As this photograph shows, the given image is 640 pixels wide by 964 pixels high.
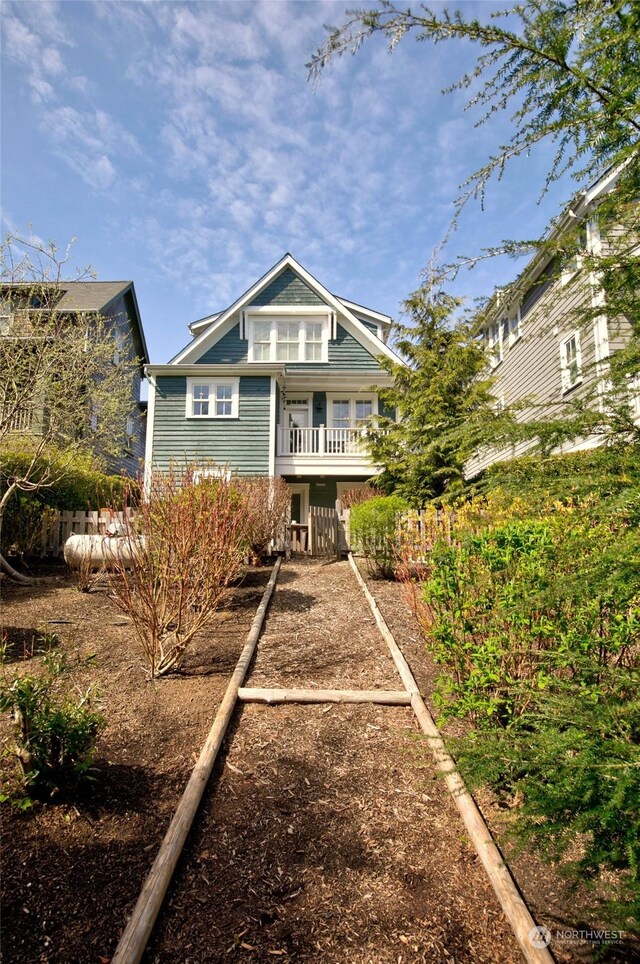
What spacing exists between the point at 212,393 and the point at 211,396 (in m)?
0.12

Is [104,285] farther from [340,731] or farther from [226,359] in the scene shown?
[340,731]

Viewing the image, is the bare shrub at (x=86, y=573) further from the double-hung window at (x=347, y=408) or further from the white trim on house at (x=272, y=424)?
the double-hung window at (x=347, y=408)

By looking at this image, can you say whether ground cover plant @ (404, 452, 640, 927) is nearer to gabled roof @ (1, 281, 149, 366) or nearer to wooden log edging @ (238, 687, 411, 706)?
wooden log edging @ (238, 687, 411, 706)

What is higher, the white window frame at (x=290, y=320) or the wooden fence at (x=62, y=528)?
the white window frame at (x=290, y=320)

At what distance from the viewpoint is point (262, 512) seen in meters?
10.6

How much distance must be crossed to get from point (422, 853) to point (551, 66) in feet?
11.6

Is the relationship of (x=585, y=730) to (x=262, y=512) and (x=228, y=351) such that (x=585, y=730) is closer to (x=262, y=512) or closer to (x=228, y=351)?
(x=262, y=512)

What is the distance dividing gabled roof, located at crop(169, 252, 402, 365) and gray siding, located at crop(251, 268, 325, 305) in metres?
0.12

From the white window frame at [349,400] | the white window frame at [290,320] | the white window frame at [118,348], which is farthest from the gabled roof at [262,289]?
the white window frame at [118,348]

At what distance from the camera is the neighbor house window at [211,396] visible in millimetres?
16438

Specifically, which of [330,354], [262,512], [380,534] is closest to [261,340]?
[330,354]

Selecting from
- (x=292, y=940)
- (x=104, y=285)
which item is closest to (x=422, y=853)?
A: (x=292, y=940)
